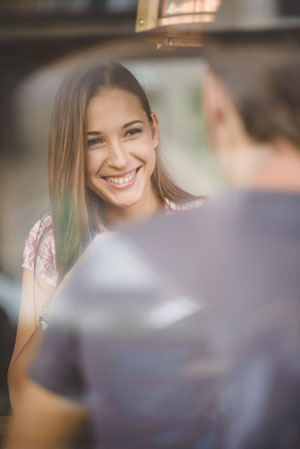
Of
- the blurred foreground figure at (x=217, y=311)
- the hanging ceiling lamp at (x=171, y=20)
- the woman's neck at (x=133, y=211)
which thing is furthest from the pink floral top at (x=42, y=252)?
the hanging ceiling lamp at (x=171, y=20)

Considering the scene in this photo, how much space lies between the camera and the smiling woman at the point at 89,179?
141 cm

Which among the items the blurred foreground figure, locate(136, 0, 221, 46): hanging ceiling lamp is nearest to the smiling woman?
locate(136, 0, 221, 46): hanging ceiling lamp

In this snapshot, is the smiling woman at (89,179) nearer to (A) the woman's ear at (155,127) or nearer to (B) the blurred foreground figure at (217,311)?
(A) the woman's ear at (155,127)

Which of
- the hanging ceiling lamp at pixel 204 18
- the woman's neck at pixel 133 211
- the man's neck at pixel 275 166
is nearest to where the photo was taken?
the man's neck at pixel 275 166

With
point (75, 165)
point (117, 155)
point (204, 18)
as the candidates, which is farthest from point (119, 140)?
point (204, 18)

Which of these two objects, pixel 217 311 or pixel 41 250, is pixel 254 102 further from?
pixel 41 250

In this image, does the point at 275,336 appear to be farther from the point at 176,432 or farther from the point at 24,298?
the point at 24,298

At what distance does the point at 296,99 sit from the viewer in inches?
42.1

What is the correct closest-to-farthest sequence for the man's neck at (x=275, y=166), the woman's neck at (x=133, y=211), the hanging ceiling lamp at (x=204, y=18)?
the man's neck at (x=275, y=166) → the hanging ceiling lamp at (x=204, y=18) → the woman's neck at (x=133, y=211)

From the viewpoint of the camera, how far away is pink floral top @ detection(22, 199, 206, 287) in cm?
146

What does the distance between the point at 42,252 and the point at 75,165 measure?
0.27 m

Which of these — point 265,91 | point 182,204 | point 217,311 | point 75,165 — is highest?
point 265,91

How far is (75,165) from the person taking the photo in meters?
1.43

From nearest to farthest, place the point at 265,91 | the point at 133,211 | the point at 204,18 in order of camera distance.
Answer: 1. the point at 265,91
2. the point at 204,18
3. the point at 133,211
